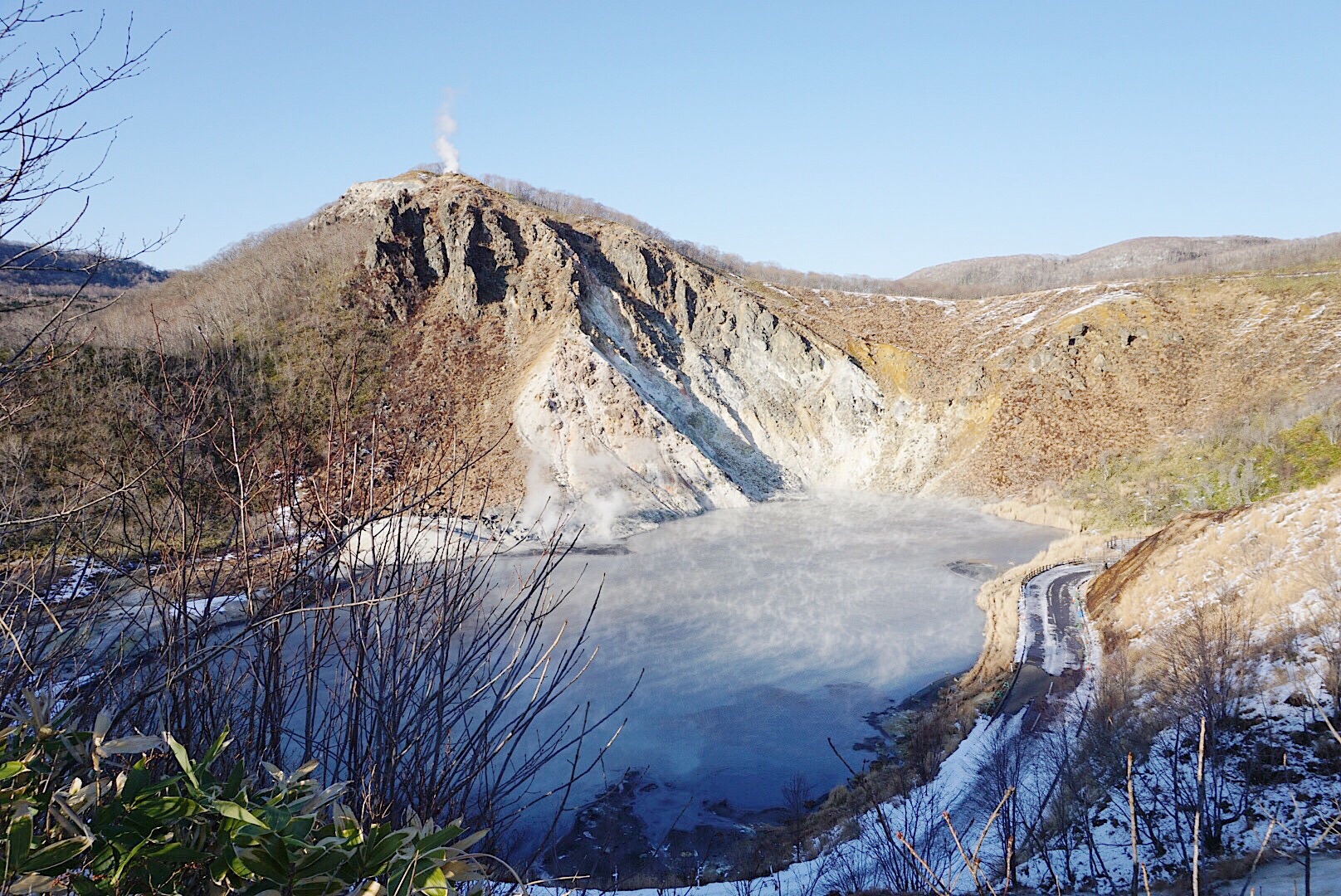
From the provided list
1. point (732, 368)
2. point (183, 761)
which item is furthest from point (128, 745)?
point (732, 368)

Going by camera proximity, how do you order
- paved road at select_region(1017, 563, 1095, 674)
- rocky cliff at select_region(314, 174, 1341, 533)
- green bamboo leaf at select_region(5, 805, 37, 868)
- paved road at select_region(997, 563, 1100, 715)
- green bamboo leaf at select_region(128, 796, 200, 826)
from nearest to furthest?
green bamboo leaf at select_region(5, 805, 37, 868)
green bamboo leaf at select_region(128, 796, 200, 826)
paved road at select_region(997, 563, 1100, 715)
paved road at select_region(1017, 563, 1095, 674)
rocky cliff at select_region(314, 174, 1341, 533)

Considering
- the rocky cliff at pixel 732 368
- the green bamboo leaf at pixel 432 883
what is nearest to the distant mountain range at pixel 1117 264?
the rocky cliff at pixel 732 368

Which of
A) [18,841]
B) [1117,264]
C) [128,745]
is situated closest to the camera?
[18,841]

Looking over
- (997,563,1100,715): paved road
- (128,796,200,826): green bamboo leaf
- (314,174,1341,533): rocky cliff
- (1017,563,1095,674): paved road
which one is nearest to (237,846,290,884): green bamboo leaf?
(128,796,200,826): green bamboo leaf

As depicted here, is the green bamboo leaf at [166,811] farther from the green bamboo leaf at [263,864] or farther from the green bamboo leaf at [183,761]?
the green bamboo leaf at [263,864]

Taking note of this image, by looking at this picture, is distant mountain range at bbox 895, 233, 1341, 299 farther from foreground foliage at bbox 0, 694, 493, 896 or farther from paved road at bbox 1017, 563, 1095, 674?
foreground foliage at bbox 0, 694, 493, 896

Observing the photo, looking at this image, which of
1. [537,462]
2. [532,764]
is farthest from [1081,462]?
[532,764]

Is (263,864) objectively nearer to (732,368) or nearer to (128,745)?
(128,745)
